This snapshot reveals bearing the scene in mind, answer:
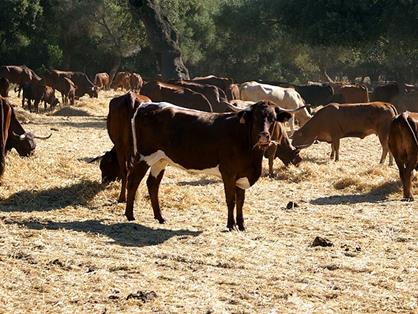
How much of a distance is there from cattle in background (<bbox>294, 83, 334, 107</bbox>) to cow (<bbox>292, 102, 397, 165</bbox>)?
16.5 metres

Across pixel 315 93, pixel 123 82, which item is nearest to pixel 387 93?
pixel 315 93

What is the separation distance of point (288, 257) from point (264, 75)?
151ft

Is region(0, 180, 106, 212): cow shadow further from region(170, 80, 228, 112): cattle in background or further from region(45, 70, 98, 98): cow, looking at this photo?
region(45, 70, 98, 98): cow

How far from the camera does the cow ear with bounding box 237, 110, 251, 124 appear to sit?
9.34 m

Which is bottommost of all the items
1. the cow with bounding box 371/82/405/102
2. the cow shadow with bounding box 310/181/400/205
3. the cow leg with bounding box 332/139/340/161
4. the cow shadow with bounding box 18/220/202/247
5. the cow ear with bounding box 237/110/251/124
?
the cow shadow with bounding box 18/220/202/247

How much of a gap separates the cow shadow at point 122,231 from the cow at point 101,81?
30855 millimetres

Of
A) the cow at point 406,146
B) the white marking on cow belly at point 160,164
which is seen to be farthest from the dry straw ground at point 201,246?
the white marking on cow belly at point 160,164

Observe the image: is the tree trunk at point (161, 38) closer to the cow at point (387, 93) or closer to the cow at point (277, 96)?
the cow at point (277, 96)

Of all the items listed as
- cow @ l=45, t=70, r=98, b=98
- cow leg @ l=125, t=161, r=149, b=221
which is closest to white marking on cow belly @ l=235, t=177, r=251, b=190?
cow leg @ l=125, t=161, r=149, b=221

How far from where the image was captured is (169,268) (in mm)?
7520

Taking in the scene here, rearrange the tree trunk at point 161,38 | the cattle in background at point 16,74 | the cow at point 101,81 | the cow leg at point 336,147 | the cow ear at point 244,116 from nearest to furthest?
the cow ear at point 244,116 → the cow leg at point 336,147 → the tree trunk at point 161,38 → the cattle in background at point 16,74 → the cow at point 101,81

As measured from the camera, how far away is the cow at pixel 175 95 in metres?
21.8

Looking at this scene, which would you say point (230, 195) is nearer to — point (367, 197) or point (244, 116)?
point (244, 116)

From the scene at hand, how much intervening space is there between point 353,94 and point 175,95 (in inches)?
498
